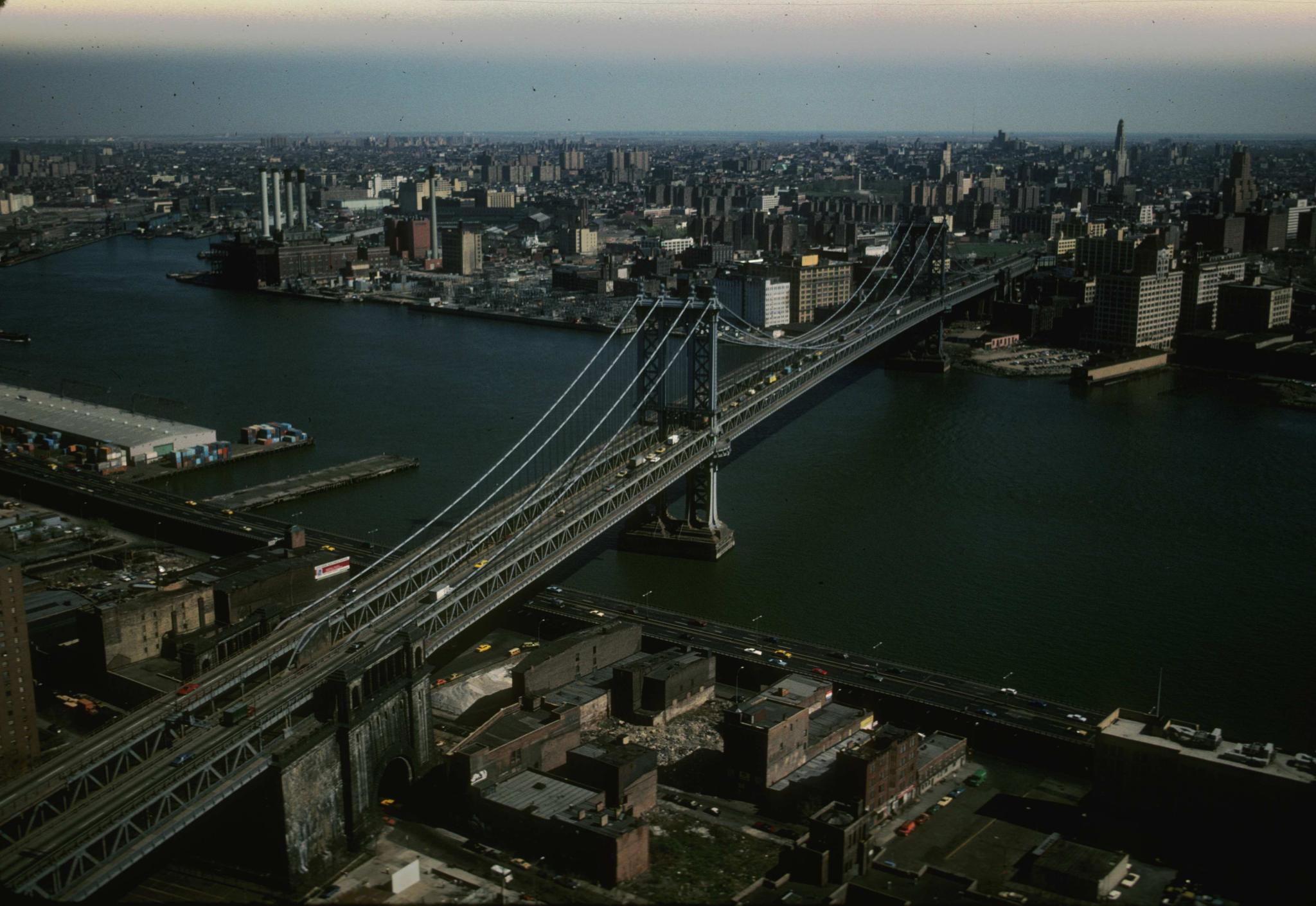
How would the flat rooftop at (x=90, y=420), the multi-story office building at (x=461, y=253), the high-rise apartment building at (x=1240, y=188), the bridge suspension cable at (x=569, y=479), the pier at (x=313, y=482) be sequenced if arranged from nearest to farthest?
the bridge suspension cable at (x=569, y=479) < the pier at (x=313, y=482) < the flat rooftop at (x=90, y=420) < the multi-story office building at (x=461, y=253) < the high-rise apartment building at (x=1240, y=188)

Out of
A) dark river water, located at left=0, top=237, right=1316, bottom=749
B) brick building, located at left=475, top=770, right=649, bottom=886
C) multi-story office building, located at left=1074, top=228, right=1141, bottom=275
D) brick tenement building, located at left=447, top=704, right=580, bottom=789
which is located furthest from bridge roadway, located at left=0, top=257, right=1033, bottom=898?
multi-story office building, located at left=1074, top=228, right=1141, bottom=275

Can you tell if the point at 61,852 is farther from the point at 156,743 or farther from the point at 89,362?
the point at 89,362

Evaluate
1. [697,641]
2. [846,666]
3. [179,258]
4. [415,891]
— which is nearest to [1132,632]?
[846,666]

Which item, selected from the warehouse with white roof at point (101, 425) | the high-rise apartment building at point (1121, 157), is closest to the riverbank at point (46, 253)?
Answer: the warehouse with white roof at point (101, 425)

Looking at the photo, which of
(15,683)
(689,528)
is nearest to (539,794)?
(15,683)

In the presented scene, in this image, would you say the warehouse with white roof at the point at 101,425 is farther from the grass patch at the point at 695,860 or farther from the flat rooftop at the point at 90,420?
the grass patch at the point at 695,860
